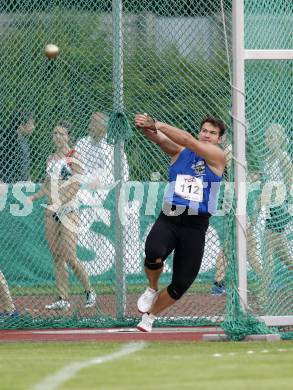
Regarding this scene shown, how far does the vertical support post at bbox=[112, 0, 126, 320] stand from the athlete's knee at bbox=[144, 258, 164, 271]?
5.33ft

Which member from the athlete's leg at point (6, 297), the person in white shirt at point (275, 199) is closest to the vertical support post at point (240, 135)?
the person in white shirt at point (275, 199)

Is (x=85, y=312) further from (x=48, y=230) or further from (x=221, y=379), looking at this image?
(x=221, y=379)

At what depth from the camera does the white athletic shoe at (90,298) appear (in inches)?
515

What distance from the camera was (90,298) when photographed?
43.1 feet

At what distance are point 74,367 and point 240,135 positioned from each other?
347 cm

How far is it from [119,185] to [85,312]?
54.6 inches

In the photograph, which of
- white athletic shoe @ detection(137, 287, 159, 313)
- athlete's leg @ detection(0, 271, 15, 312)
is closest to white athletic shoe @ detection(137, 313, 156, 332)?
white athletic shoe @ detection(137, 287, 159, 313)

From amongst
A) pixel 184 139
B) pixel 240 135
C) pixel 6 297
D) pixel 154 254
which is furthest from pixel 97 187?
pixel 184 139

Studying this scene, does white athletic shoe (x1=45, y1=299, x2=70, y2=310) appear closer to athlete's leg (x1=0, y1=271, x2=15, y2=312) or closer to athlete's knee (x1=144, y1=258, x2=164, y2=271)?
athlete's leg (x1=0, y1=271, x2=15, y2=312)

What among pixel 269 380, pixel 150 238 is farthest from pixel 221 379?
pixel 150 238

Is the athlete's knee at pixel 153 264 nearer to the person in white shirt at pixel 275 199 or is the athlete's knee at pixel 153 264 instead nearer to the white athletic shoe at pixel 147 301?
the white athletic shoe at pixel 147 301

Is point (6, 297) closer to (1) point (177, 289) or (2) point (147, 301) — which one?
(2) point (147, 301)

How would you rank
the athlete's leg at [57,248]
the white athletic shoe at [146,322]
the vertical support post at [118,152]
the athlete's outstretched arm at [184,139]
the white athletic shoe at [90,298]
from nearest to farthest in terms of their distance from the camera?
the athlete's outstretched arm at [184,139]
the white athletic shoe at [146,322]
the vertical support post at [118,152]
the white athletic shoe at [90,298]
the athlete's leg at [57,248]

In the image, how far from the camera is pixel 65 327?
42.1ft
